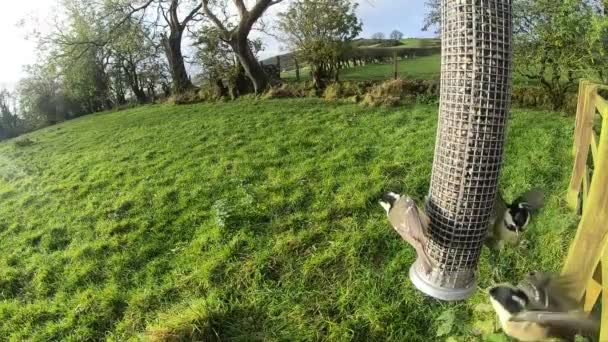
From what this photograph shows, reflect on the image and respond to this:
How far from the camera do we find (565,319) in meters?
1.51

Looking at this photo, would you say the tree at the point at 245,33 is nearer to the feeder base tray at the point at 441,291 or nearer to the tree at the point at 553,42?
the tree at the point at 553,42

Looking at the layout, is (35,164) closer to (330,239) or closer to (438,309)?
(330,239)

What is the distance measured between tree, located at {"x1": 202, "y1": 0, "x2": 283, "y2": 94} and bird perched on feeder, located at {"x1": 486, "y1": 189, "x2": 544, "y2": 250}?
1376 cm

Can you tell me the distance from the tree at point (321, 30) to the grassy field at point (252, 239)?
19.1 feet

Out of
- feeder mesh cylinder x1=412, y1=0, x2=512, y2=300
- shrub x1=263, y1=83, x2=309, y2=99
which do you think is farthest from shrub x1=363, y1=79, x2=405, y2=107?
feeder mesh cylinder x1=412, y1=0, x2=512, y2=300

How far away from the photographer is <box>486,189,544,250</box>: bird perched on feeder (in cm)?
169

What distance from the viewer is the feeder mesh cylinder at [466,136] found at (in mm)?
1486

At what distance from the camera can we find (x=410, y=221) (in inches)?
61.1

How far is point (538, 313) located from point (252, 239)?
3926mm

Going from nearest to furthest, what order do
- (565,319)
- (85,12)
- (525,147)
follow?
(565,319) → (525,147) → (85,12)

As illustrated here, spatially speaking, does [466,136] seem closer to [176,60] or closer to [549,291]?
[549,291]

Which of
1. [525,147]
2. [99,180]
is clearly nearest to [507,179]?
[525,147]

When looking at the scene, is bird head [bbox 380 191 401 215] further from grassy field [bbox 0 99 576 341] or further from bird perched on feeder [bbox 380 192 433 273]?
grassy field [bbox 0 99 576 341]

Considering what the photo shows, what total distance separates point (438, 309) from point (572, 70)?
726cm
